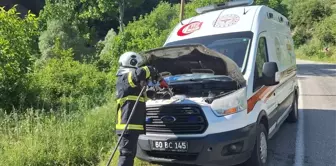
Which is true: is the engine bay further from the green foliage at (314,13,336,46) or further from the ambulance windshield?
the green foliage at (314,13,336,46)

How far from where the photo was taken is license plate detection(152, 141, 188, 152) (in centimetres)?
418

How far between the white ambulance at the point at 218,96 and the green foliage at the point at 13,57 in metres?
4.83

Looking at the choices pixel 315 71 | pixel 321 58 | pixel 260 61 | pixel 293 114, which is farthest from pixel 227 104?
pixel 321 58

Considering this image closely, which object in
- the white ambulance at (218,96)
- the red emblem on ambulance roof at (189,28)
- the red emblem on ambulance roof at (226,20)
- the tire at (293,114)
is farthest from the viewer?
the tire at (293,114)

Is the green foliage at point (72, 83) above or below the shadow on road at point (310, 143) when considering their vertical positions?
above

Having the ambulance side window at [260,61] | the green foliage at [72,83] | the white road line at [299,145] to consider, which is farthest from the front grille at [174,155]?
the green foliage at [72,83]

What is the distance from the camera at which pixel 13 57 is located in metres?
8.77

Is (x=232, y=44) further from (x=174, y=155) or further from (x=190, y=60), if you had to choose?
(x=174, y=155)

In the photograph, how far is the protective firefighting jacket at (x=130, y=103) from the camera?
159 inches

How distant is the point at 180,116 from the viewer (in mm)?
4254

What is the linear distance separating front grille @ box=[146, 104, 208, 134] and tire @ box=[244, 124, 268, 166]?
34.4 inches

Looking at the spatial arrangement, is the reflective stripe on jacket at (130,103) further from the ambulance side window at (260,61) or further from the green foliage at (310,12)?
the green foliage at (310,12)

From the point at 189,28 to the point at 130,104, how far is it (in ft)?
8.35

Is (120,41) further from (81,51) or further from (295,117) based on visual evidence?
(81,51)
